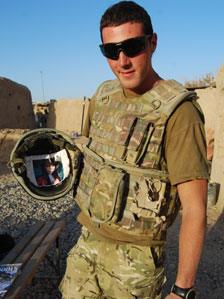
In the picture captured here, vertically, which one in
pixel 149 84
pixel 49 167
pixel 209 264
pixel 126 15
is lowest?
pixel 209 264

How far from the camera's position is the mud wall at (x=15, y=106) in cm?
1463

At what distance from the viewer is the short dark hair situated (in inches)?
66.0

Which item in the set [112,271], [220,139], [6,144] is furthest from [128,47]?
[6,144]

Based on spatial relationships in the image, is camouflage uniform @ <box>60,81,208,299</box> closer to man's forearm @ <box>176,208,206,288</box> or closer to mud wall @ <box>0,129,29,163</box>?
man's forearm @ <box>176,208,206,288</box>

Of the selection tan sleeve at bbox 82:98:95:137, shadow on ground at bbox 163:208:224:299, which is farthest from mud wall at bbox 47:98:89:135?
tan sleeve at bbox 82:98:95:137

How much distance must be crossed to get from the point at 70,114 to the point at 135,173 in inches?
624

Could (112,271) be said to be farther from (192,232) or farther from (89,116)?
(89,116)

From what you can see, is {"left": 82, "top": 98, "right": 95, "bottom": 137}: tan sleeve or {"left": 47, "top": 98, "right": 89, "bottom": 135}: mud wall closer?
{"left": 82, "top": 98, "right": 95, "bottom": 137}: tan sleeve

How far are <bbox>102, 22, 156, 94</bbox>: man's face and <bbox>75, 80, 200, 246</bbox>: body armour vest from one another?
82 millimetres

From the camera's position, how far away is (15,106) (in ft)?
50.7

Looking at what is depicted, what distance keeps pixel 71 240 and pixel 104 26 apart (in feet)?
11.0

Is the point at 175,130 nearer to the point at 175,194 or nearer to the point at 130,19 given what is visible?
the point at 175,194

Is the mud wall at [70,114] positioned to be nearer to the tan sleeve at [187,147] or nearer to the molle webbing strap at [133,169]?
the molle webbing strap at [133,169]

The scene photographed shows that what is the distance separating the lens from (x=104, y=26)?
1.74 m
